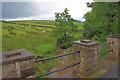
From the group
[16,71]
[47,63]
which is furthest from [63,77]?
[47,63]

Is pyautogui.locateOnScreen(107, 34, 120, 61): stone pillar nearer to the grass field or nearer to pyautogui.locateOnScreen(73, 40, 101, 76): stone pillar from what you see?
pyautogui.locateOnScreen(73, 40, 101, 76): stone pillar

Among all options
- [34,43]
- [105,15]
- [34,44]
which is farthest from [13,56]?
[34,43]

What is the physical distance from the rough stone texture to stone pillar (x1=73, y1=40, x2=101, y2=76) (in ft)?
6.63

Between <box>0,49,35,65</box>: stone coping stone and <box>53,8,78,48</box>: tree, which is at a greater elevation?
<box>53,8,78,48</box>: tree

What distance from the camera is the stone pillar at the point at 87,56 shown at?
5598mm

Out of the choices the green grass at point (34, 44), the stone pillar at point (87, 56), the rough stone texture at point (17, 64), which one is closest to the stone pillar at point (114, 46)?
the stone pillar at point (87, 56)

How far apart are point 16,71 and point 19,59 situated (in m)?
0.30

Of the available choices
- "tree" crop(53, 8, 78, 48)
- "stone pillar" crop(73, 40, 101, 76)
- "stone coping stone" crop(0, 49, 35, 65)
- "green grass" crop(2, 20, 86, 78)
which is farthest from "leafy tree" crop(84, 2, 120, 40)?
"stone coping stone" crop(0, 49, 35, 65)

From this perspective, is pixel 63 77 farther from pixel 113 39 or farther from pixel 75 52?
pixel 113 39

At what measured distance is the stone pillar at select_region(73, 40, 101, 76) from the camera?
560 cm

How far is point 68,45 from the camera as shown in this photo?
21.0 meters

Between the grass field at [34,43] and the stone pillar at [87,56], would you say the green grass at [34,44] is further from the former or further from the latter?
the stone pillar at [87,56]

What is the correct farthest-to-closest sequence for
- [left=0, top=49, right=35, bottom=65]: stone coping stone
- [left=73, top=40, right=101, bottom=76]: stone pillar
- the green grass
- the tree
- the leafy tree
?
the tree
the green grass
the leafy tree
[left=73, top=40, right=101, bottom=76]: stone pillar
[left=0, top=49, right=35, bottom=65]: stone coping stone

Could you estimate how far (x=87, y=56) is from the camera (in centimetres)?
561
